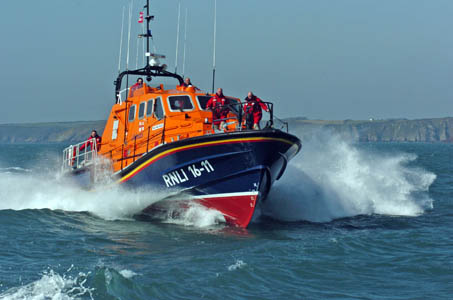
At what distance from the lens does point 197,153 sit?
10422 mm

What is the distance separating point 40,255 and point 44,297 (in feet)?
7.38

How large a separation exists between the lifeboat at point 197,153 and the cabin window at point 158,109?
0.07 ft

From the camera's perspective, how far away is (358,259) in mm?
8336

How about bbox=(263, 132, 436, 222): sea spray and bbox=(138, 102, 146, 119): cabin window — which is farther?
bbox=(263, 132, 436, 222): sea spray

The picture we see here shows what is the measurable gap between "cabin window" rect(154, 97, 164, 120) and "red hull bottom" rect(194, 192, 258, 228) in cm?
204

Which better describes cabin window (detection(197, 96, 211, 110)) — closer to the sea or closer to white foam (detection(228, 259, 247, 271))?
the sea

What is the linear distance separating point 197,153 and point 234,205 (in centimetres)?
130

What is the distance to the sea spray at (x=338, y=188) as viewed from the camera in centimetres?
1310

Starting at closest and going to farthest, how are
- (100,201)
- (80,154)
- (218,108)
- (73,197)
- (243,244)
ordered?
(243,244), (218,108), (100,201), (73,197), (80,154)

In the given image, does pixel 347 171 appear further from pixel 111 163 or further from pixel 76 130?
pixel 76 130

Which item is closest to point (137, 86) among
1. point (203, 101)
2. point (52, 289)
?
point (203, 101)

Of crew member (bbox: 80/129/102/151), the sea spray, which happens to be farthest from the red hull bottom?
crew member (bbox: 80/129/102/151)

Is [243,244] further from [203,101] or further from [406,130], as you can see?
[406,130]

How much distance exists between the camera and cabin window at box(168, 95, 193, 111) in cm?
1170
